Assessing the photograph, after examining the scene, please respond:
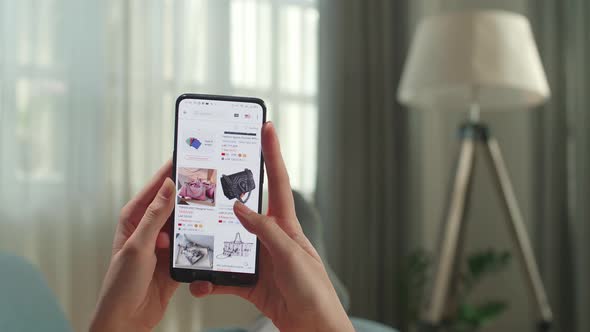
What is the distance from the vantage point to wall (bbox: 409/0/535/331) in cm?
266

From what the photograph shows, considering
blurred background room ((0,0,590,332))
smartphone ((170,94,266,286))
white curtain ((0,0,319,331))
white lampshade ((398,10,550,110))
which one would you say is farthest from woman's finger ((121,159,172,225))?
white lampshade ((398,10,550,110))

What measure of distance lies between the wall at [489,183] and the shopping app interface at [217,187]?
82.2 inches

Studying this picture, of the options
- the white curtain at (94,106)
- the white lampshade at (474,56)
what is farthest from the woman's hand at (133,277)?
the white lampshade at (474,56)

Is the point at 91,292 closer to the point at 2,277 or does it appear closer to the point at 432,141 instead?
the point at 2,277

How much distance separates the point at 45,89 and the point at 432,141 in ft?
5.35

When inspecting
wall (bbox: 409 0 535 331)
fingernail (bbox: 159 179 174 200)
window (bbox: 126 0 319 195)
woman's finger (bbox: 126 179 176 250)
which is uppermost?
window (bbox: 126 0 319 195)

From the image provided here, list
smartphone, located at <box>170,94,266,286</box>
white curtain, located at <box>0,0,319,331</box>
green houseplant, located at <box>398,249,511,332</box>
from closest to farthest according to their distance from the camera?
1. smartphone, located at <box>170,94,266,286</box>
2. white curtain, located at <box>0,0,319,331</box>
3. green houseplant, located at <box>398,249,511,332</box>

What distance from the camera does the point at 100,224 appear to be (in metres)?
1.79

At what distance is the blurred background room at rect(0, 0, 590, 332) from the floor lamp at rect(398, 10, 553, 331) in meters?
0.14

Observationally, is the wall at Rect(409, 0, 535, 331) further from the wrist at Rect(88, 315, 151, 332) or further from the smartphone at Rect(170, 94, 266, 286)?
the wrist at Rect(88, 315, 151, 332)

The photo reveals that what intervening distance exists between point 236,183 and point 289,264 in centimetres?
16

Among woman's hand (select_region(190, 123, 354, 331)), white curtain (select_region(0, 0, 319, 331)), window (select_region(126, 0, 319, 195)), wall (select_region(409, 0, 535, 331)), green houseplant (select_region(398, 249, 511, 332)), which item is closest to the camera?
woman's hand (select_region(190, 123, 354, 331))

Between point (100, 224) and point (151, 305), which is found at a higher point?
point (151, 305)

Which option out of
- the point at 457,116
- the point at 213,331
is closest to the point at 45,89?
the point at 213,331
